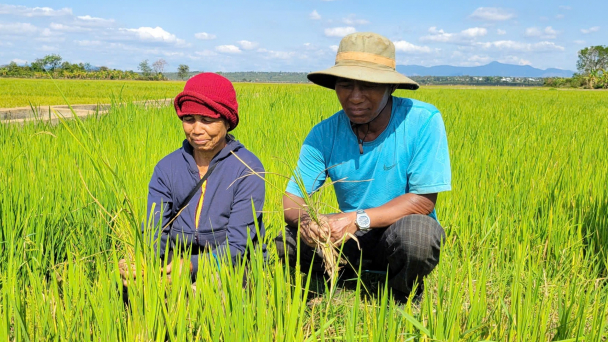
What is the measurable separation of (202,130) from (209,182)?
0.20 m

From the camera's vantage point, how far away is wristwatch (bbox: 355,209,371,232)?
1.84 meters

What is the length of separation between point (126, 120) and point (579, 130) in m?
5.03

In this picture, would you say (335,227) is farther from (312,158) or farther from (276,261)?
(276,261)

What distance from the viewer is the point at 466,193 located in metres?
2.83

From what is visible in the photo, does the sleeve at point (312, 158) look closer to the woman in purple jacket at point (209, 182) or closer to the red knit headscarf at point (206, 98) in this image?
the woman in purple jacket at point (209, 182)

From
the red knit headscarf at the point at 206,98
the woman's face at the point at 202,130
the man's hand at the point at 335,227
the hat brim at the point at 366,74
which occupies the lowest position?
the man's hand at the point at 335,227

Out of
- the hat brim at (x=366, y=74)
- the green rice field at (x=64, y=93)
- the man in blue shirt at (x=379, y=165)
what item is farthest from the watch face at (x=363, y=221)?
the green rice field at (x=64, y=93)

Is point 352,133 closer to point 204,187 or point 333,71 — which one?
point 333,71

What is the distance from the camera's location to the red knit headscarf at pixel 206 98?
1.79m

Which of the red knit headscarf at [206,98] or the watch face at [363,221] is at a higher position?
the red knit headscarf at [206,98]

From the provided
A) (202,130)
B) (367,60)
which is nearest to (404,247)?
(367,60)

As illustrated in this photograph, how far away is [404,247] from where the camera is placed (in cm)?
185

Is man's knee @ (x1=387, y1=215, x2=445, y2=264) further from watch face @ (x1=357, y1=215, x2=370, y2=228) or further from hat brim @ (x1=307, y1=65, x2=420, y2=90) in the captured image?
hat brim @ (x1=307, y1=65, x2=420, y2=90)

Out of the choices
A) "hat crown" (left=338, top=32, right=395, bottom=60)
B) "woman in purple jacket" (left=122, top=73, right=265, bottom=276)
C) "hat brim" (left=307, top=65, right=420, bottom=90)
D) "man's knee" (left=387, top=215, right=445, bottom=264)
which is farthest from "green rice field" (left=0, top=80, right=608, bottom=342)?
"hat crown" (left=338, top=32, right=395, bottom=60)
